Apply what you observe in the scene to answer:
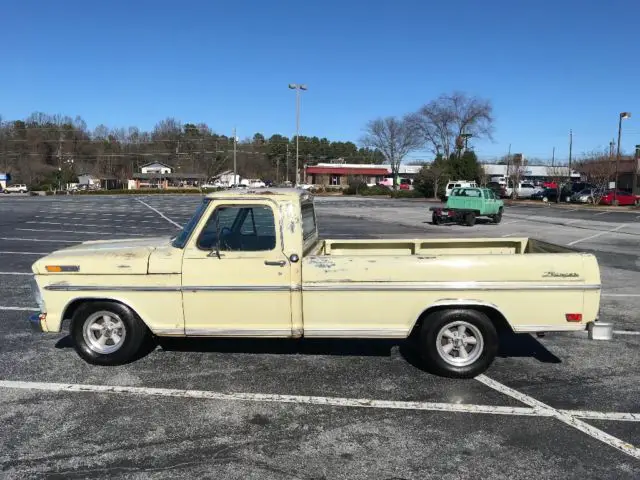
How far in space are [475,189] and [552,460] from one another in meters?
22.9

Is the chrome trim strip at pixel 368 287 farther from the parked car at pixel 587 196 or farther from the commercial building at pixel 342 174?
the commercial building at pixel 342 174

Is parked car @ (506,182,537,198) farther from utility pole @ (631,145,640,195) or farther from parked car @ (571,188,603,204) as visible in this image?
utility pole @ (631,145,640,195)

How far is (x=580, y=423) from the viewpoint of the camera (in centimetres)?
412

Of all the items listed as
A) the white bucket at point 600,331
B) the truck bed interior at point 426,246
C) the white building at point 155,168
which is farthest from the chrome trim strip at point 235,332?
the white building at point 155,168

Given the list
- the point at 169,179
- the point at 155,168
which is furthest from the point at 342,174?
the point at 155,168

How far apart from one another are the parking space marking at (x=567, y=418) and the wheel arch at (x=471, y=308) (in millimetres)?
548

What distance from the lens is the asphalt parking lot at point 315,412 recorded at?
3.53 metres

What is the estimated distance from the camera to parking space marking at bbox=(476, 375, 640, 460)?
375 cm

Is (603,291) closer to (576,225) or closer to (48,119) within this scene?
(576,225)

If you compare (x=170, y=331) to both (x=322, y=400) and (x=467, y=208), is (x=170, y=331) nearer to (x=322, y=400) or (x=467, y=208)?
(x=322, y=400)

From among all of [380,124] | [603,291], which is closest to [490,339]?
[603,291]

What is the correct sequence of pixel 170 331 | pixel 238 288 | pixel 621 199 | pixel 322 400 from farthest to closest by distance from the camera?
pixel 621 199 → pixel 170 331 → pixel 238 288 → pixel 322 400

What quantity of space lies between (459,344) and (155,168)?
115962mm

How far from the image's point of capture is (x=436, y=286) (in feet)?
15.8
